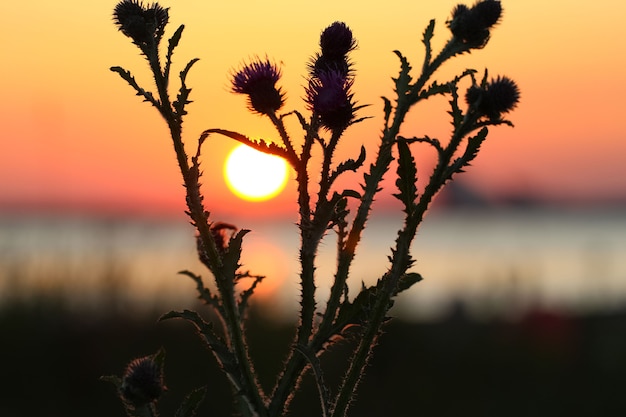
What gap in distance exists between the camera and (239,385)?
10.2 ft

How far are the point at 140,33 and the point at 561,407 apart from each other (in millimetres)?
10764

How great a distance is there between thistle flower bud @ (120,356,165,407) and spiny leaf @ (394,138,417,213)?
98cm

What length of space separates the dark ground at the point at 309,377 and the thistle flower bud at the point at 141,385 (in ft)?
28.9

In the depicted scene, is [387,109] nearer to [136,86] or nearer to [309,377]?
[136,86]

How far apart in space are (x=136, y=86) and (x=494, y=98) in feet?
3.71

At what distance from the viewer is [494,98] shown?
3.22 m

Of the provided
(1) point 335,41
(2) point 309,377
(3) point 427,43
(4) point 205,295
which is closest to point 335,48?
(1) point 335,41

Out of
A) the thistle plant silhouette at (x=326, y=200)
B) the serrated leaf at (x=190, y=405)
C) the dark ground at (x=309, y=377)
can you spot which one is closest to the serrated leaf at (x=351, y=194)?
the thistle plant silhouette at (x=326, y=200)

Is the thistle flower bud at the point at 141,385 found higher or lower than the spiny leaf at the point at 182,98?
lower

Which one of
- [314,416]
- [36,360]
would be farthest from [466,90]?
[36,360]

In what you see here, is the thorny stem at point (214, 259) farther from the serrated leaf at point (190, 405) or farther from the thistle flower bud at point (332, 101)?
the thistle flower bud at point (332, 101)

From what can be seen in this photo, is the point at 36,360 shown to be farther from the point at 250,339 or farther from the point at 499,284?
the point at 499,284

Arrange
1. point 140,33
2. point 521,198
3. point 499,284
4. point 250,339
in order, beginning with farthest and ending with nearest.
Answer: point 521,198 → point 499,284 → point 250,339 → point 140,33

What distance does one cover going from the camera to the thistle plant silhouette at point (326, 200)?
308 cm
